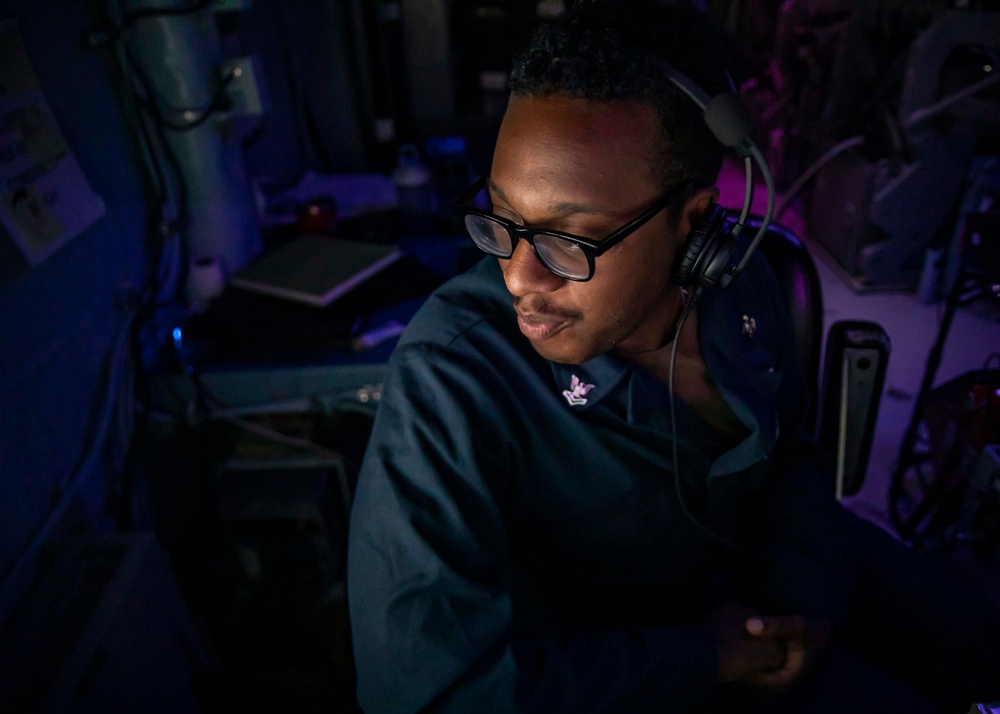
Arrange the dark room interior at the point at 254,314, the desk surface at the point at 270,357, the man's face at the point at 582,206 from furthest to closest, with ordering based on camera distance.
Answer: the desk surface at the point at 270,357 < the dark room interior at the point at 254,314 < the man's face at the point at 582,206

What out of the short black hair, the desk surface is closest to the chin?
the short black hair

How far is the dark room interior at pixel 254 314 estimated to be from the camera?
3.64ft

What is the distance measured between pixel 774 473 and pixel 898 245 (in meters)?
1.97

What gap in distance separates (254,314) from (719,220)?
103cm

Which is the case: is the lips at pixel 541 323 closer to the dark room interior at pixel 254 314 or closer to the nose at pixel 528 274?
the nose at pixel 528 274

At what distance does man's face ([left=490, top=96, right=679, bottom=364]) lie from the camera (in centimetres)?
72

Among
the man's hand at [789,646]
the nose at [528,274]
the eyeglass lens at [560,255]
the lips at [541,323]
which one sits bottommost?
the man's hand at [789,646]

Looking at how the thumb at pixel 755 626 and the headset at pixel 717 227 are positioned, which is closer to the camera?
the headset at pixel 717 227

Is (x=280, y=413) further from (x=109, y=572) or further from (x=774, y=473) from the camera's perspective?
(x=774, y=473)

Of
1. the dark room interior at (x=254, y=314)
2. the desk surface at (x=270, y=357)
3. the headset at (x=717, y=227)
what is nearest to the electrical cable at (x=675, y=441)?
the headset at (x=717, y=227)

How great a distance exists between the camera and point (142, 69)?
1397 mm

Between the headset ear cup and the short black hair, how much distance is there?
52 millimetres

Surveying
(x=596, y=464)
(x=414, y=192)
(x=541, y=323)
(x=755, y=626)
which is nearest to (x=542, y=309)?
(x=541, y=323)

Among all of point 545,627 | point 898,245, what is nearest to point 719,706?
point 545,627
